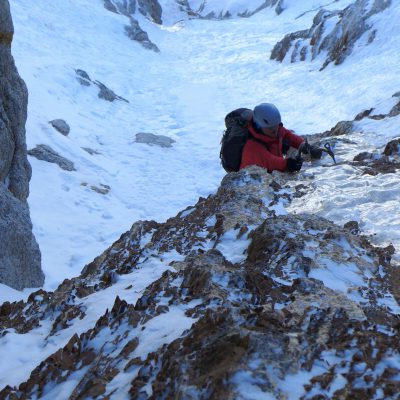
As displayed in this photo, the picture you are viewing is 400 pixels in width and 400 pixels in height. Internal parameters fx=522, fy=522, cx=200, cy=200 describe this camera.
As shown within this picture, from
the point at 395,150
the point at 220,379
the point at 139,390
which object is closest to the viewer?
the point at 220,379

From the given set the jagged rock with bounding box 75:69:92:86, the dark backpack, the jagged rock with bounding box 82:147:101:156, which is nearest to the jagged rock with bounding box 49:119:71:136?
the jagged rock with bounding box 82:147:101:156

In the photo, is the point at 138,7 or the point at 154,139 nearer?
the point at 154,139

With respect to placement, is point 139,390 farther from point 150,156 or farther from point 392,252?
point 150,156

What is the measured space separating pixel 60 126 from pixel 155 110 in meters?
6.94

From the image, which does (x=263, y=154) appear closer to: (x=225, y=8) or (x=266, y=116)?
(x=266, y=116)

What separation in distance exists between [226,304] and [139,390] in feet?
2.93

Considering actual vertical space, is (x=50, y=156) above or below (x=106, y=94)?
below

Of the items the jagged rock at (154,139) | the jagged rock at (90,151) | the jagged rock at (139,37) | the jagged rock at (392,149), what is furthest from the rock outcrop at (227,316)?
the jagged rock at (139,37)

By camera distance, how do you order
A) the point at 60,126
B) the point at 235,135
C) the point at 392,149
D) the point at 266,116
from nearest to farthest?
1. the point at 266,116
2. the point at 235,135
3. the point at 392,149
4. the point at 60,126

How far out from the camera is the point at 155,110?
78.7 ft

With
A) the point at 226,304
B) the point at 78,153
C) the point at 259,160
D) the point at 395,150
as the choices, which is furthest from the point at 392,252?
the point at 78,153

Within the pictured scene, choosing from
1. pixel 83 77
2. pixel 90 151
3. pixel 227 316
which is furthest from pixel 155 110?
pixel 227 316

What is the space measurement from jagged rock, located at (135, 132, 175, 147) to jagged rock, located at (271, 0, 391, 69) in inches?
371

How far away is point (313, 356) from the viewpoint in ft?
10.3
